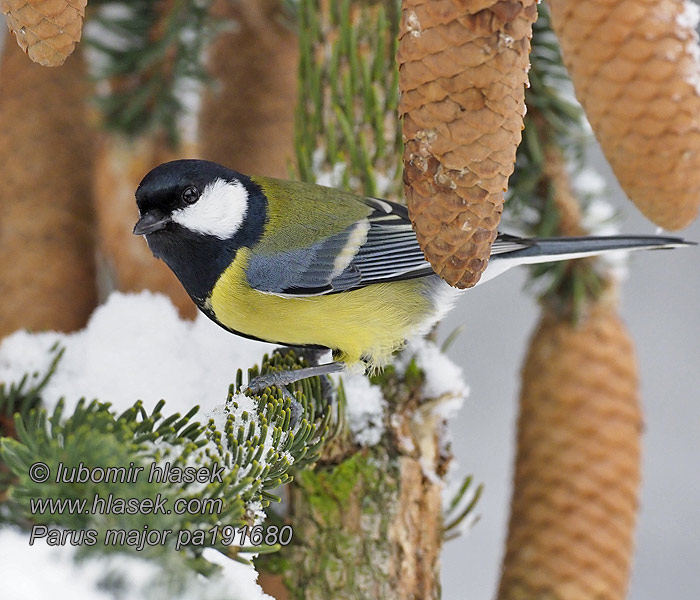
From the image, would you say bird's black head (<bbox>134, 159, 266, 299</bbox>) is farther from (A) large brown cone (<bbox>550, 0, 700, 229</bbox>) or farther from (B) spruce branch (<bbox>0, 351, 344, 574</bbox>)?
(A) large brown cone (<bbox>550, 0, 700, 229</bbox>)

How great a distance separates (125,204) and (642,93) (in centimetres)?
54

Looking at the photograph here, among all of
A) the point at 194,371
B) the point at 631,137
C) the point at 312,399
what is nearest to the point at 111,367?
the point at 194,371

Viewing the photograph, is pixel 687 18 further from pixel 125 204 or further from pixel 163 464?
pixel 125 204

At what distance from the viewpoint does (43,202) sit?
2.72ft

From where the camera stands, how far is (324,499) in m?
0.64

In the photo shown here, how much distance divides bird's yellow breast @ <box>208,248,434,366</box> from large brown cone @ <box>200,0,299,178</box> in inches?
8.5

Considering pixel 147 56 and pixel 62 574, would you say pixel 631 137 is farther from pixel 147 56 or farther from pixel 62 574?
pixel 147 56

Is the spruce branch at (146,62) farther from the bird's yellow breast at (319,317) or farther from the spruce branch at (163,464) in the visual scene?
the spruce branch at (163,464)

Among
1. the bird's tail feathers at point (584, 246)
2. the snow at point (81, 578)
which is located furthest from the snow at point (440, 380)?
the snow at point (81, 578)

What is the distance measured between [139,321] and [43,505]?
0.33 meters

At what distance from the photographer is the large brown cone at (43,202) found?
0.81m

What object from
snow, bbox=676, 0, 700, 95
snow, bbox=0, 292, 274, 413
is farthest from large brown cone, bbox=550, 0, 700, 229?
snow, bbox=0, 292, 274, 413

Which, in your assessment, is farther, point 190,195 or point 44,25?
point 190,195

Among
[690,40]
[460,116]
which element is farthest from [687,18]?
[460,116]
